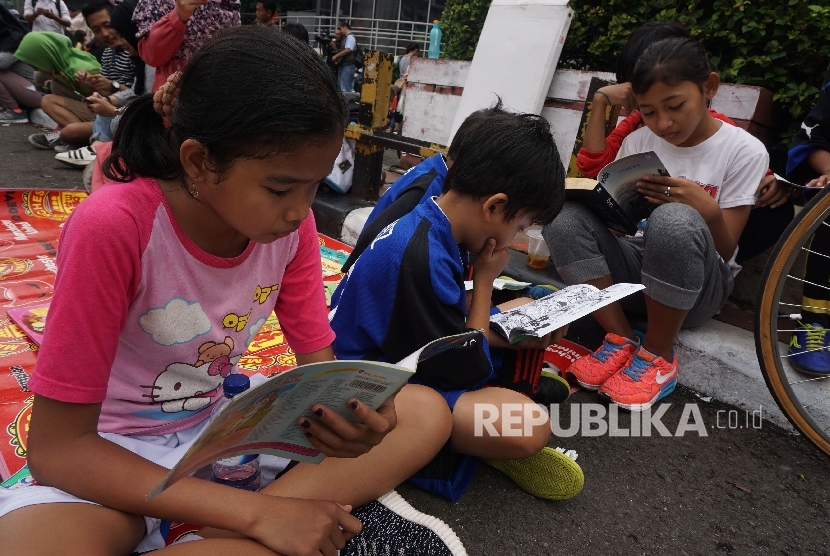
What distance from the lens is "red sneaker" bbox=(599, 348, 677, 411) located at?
6.58ft

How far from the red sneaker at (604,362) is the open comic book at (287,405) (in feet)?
3.87

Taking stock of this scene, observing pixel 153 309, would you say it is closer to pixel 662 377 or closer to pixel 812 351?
pixel 662 377

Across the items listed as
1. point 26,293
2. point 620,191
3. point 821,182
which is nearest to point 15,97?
point 26,293

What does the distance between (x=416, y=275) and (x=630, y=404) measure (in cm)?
105

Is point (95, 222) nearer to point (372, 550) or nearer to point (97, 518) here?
point (97, 518)

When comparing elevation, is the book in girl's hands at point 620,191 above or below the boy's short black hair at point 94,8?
below

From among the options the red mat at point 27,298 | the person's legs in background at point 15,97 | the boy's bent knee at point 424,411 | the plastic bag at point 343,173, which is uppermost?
the boy's bent knee at point 424,411

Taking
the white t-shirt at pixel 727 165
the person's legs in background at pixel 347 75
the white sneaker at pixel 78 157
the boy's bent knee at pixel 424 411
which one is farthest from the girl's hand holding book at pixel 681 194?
the person's legs in background at pixel 347 75

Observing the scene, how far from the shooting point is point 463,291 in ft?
5.02

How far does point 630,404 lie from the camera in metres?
1.99

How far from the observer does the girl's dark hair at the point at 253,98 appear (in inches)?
35.2

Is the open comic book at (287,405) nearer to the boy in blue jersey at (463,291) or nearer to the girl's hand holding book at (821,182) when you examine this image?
the boy in blue jersey at (463,291)

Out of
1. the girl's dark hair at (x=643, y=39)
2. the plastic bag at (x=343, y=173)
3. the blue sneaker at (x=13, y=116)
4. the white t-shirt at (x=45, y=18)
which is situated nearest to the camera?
the girl's dark hair at (x=643, y=39)
